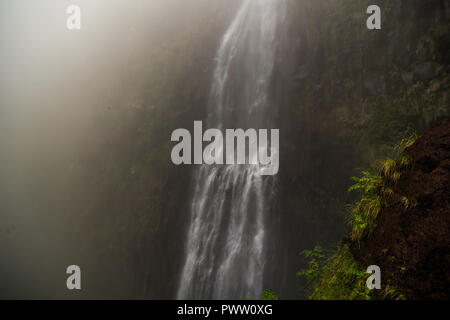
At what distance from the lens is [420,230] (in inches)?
98.5

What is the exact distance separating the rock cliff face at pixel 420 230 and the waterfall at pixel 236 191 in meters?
8.20

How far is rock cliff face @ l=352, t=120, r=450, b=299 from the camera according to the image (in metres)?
2.29

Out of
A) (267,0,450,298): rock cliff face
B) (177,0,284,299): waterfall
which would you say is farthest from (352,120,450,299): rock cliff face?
(177,0,284,299): waterfall

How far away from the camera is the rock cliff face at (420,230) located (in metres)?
2.29

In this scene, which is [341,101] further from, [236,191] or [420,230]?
[420,230]

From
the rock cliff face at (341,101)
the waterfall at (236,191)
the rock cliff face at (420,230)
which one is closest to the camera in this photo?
the rock cliff face at (420,230)

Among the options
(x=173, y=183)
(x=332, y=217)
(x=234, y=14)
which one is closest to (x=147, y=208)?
(x=173, y=183)

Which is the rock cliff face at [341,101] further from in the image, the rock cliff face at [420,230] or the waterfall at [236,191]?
the rock cliff face at [420,230]

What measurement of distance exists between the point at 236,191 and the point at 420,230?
9389 mm

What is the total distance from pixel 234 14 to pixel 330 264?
17.7 metres

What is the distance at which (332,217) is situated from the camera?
9.77 meters

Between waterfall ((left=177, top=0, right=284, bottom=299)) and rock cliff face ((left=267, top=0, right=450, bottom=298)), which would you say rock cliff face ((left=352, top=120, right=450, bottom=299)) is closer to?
rock cliff face ((left=267, top=0, right=450, bottom=298))

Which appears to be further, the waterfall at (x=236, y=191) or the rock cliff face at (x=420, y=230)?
the waterfall at (x=236, y=191)

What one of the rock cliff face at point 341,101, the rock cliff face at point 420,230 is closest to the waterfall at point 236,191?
the rock cliff face at point 341,101
